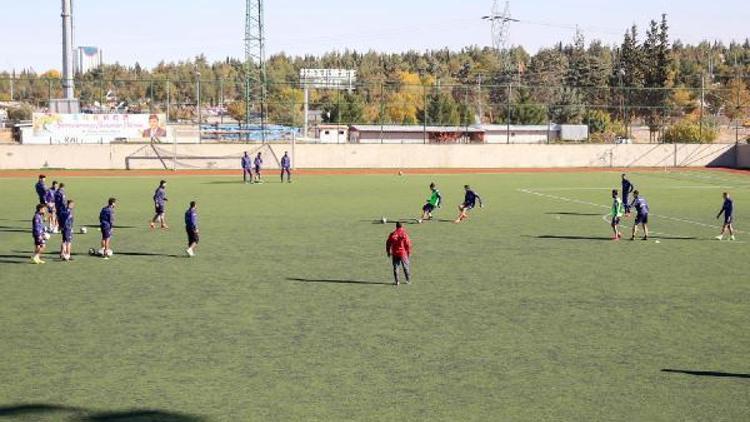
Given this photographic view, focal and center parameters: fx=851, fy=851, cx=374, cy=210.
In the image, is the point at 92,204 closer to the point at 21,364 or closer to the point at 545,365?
the point at 21,364

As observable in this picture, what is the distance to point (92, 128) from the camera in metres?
62.5

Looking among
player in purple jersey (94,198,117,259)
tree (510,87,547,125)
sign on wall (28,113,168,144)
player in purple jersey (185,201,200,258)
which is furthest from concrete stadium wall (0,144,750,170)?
player in purple jersey (185,201,200,258)

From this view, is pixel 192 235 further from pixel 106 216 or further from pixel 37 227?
pixel 37 227

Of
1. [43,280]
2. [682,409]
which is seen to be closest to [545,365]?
[682,409]

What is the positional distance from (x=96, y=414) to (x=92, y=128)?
54.7m

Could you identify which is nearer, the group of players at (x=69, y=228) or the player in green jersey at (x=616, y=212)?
the group of players at (x=69, y=228)

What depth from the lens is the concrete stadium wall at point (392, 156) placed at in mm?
61531

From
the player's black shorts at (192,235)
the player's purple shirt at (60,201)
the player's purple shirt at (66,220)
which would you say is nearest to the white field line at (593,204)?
the player's black shorts at (192,235)

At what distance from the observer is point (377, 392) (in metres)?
12.3

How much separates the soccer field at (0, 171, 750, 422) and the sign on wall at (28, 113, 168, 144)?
3148cm

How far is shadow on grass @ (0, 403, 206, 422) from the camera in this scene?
36.5 ft

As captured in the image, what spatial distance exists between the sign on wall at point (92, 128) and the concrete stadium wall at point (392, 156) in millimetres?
965

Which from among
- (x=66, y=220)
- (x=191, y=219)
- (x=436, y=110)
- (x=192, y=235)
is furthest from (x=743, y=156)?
(x=66, y=220)

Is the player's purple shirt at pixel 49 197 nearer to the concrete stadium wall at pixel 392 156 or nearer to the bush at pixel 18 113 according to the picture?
the concrete stadium wall at pixel 392 156
